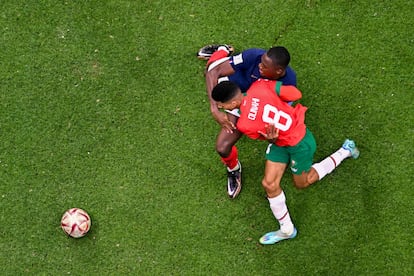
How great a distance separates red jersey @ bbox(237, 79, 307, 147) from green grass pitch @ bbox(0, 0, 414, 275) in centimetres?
105

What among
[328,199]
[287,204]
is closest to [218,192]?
[287,204]

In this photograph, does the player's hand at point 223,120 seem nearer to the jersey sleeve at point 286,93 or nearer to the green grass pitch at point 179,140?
the jersey sleeve at point 286,93

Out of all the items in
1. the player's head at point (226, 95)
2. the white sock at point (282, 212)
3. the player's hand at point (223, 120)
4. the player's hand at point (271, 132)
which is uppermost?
the player's head at point (226, 95)

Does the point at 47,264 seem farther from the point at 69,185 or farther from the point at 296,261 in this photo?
the point at 296,261

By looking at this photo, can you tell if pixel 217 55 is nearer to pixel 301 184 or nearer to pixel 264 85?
pixel 264 85

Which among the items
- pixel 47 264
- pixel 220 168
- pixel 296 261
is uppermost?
pixel 220 168

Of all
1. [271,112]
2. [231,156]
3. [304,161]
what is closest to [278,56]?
[271,112]

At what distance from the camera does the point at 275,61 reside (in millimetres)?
5691

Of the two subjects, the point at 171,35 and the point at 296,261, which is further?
the point at 171,35

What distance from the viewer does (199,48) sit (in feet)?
23.2

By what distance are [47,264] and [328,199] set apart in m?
3.13

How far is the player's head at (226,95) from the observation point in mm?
5672

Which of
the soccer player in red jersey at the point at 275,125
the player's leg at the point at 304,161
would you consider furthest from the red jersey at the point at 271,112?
the player's leg at the point at 304,161

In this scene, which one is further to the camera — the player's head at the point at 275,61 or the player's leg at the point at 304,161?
the player's leg at the point at 304,161
